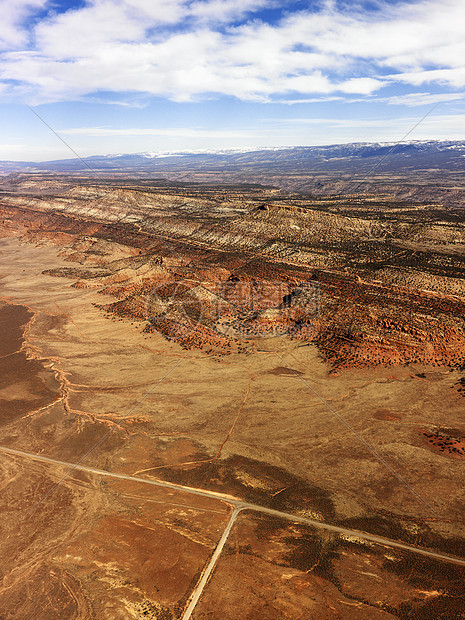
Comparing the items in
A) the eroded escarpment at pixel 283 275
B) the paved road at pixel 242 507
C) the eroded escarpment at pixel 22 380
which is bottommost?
the paved road at pixel 242 507

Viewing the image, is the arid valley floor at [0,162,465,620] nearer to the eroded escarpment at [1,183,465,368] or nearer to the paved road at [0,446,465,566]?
the paved road at [0,446,465,566]

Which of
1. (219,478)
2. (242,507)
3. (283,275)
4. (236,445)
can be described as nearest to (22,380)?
(236,445)

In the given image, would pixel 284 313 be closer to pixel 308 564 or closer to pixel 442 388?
pixel 442 388

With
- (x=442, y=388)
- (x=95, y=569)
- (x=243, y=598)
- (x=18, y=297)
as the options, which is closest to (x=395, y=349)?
(x=442, y=388)

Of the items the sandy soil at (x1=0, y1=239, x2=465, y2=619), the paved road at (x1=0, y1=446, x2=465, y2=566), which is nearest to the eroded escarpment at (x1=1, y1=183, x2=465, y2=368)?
the sandy soil at (x1=0, y1=239, x2=465, y2=619)

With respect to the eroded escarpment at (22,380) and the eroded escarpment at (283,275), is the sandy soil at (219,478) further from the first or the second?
the eroded escarpment at (283,275)

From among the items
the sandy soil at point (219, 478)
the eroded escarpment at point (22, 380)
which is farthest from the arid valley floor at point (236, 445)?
the eroded escarpment at point (22, 380)

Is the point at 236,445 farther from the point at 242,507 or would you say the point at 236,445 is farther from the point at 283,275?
the point at 283,275
